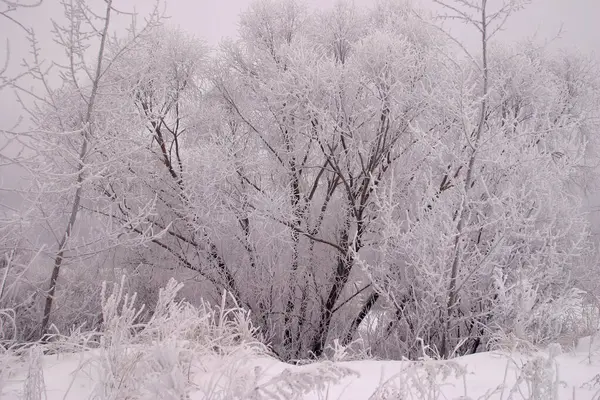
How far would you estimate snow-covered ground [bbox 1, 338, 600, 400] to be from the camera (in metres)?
2.26

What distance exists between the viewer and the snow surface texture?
227 centimetres

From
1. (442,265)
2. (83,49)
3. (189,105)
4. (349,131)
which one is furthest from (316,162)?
(83,49)

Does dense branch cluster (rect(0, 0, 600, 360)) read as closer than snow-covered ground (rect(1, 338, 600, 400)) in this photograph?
No

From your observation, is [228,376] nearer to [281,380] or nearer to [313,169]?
[281,380]

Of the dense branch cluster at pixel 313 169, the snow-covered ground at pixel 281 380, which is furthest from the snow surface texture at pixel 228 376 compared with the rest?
the dense branch cluster at pixel 313 169

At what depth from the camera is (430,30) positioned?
943 cm

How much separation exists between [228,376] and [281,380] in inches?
12.9

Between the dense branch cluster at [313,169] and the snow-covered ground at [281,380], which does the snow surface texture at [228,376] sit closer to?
the snow-covered ground at [281,380]

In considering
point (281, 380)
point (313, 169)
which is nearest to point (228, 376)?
point (281, 380)

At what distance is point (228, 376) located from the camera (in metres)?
2.52

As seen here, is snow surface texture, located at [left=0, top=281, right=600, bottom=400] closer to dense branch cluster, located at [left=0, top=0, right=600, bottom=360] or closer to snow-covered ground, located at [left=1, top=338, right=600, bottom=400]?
snow-covered ground, located at [left=1, top=338, right=600, bottom=400]

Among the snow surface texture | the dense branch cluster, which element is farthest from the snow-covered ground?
the dense branch cluster

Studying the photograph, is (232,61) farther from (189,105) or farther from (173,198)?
(173,198)

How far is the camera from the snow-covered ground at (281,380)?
226cm
